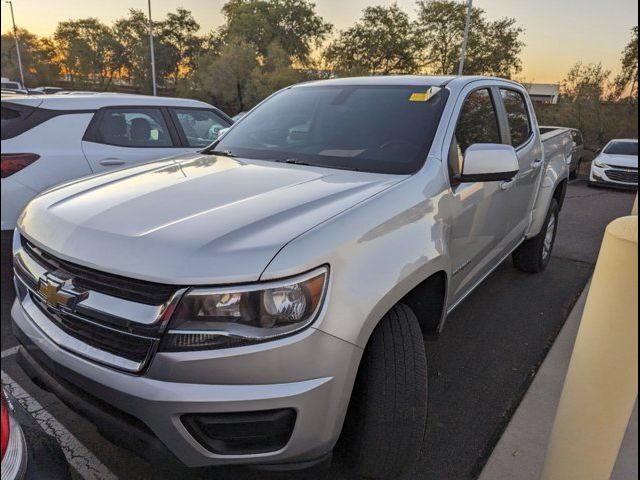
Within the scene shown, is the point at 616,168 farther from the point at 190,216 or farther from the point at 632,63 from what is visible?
the point at 190,216

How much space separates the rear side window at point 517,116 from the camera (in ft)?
11.9

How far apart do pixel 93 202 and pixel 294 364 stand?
1.15m

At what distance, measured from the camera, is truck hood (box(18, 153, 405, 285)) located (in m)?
1.52

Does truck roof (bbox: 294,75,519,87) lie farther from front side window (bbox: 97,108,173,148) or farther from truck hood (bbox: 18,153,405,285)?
front side window (bbox: 97,108,173,148)

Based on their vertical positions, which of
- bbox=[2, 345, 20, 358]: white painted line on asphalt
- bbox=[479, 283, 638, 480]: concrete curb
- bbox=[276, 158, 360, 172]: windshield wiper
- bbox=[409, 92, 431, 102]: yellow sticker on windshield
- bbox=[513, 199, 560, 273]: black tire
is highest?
bbox=[409, 92, 431, 102]: yellow sticker on windshield

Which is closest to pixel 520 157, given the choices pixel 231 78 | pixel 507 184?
pixel 507 184

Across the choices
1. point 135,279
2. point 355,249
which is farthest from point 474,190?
point 135,279

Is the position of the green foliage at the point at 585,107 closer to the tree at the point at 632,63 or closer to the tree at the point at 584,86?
the tree at the point at 584,86

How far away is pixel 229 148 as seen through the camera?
3.04 meters

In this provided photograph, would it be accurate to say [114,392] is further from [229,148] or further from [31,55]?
[31,55]

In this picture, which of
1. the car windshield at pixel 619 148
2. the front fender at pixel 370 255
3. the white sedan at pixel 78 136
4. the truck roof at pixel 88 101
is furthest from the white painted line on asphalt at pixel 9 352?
the car windshield at pixel 619 148

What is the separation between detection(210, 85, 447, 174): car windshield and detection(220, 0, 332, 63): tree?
1957 inches

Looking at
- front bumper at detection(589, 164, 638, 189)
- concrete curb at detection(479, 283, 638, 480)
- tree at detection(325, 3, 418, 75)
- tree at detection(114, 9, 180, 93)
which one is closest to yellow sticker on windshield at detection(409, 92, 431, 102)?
concrete curb at detection(479, 283, 638, 480)

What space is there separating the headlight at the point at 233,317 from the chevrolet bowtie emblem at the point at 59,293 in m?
0.41
